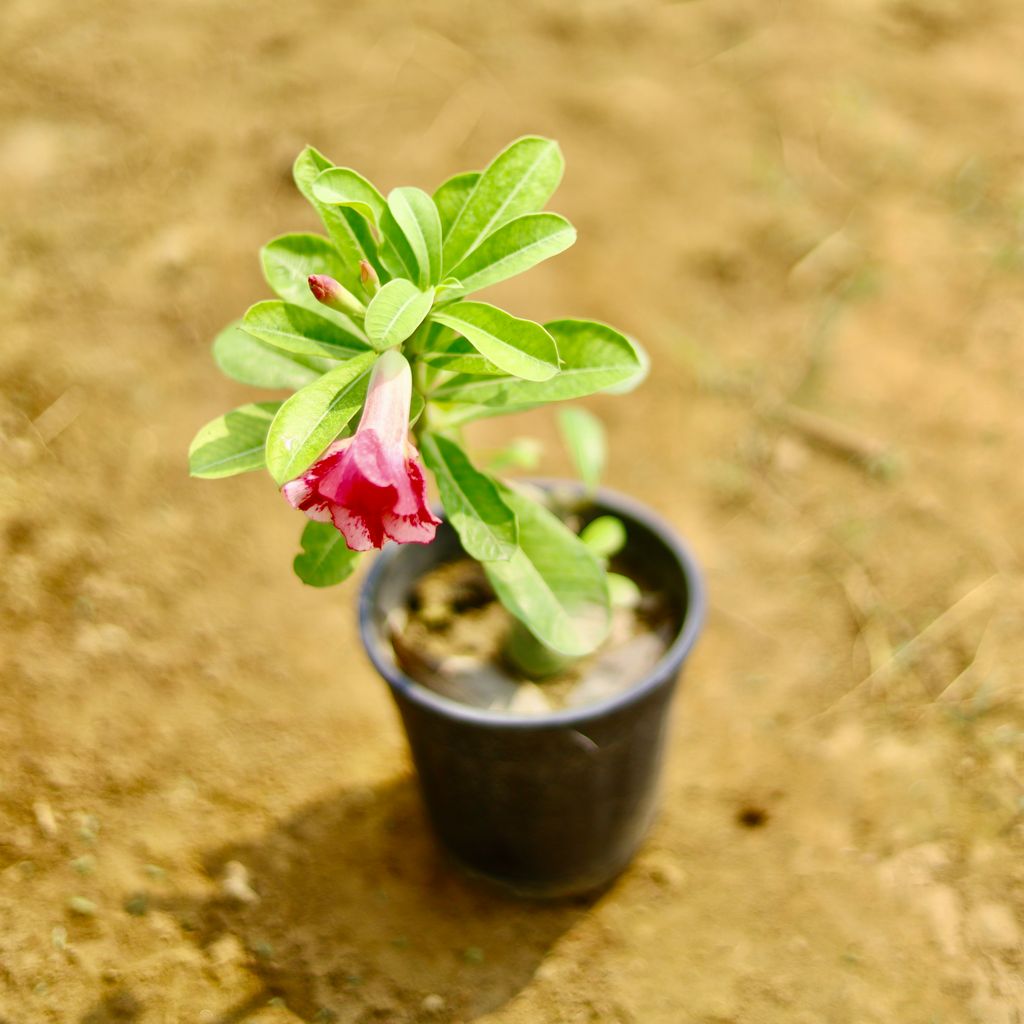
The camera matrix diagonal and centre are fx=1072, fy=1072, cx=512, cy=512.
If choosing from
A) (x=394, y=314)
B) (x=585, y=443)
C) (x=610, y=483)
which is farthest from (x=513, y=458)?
(x=610, y=483)

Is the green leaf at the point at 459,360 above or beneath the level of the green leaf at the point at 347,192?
beneath

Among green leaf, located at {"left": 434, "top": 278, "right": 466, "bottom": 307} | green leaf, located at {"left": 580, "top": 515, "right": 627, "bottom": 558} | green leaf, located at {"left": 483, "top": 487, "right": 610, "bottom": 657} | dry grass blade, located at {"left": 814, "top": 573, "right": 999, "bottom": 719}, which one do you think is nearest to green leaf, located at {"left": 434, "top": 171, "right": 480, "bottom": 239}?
green leaf, located at {"left": 434, "top": 278, "right": 466, "bottom": 307}

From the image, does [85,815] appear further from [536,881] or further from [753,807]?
[753,807]

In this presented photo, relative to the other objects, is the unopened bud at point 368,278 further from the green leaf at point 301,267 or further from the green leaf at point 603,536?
the green leaf at point 603,536

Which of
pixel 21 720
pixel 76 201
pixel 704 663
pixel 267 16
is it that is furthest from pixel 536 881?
pixel 267 16

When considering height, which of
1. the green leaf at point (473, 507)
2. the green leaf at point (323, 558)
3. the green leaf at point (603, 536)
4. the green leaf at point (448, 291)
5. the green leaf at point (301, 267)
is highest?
the green leaf at point (448, 291)

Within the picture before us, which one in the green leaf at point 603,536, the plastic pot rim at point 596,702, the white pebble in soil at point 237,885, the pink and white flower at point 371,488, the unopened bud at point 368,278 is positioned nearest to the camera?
the pink and white flower at point 371,488

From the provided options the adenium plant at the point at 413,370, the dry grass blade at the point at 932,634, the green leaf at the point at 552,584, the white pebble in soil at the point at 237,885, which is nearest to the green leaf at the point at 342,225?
the adenium plant at the point at 413,370
